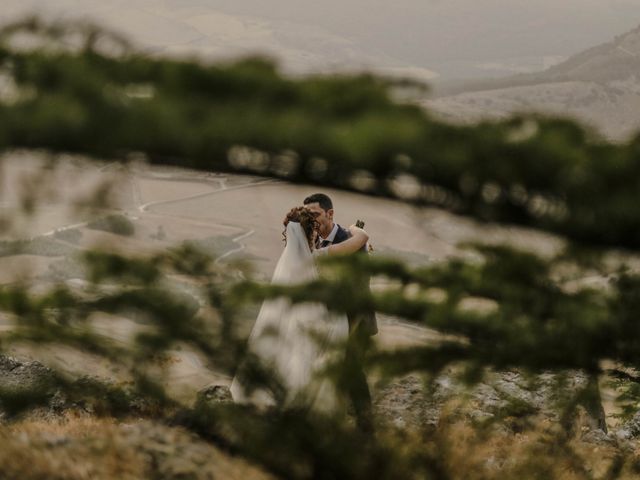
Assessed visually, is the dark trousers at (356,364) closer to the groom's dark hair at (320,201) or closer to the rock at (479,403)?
the rock at (479,403)

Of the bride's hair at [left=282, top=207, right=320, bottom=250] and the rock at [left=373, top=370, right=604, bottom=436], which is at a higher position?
the bride's hair at [left=282, top=207, right=320, bottom=250]

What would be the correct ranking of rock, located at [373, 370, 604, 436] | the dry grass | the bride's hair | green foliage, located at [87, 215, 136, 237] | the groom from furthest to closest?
the bride's hair, rock, located at [373, 370, 604, 436], the dry grass, the groom, green foliage, located at [87, 215, 136, 237]

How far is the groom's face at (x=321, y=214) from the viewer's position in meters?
6.12

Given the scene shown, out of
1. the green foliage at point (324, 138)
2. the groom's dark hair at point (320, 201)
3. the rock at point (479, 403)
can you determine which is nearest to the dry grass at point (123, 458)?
the rock at point (479, 403)

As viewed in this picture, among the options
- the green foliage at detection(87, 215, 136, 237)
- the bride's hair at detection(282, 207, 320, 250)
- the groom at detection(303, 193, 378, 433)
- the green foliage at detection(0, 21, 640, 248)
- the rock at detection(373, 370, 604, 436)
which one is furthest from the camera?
the bride's hair at detection(282, 207, 320, 250)

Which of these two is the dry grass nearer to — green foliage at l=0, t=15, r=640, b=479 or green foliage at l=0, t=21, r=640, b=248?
green foliage at l=0, t=15, r=640, b=479

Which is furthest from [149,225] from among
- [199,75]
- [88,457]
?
[199,75]

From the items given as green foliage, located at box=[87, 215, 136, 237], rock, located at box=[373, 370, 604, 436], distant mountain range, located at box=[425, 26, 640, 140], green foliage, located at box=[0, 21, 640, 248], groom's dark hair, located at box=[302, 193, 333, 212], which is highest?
distant mountain range, located at box=[425, 26, 640, 140]

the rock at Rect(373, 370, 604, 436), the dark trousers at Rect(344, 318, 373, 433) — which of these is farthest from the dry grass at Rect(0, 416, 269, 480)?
the dark trousers at Rect(344, 318, 373, 433)

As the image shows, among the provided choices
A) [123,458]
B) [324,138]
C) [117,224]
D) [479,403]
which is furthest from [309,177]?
[479,403]

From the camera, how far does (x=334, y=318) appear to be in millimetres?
2541

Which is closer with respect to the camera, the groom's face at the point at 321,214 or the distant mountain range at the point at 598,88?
the groom's face at the point at 321,214

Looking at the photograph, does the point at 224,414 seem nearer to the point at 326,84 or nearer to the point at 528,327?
the point at 528,327

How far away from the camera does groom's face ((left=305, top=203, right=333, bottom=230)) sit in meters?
6.12
